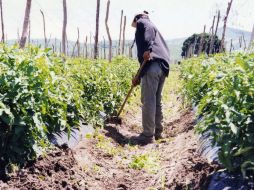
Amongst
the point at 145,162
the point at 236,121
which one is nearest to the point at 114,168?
the point at 145,162

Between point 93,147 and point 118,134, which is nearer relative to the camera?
point 93,147

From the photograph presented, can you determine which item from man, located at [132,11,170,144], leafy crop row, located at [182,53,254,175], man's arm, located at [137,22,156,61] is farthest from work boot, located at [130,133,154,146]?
leafy crop row, located at [182,53,254,175]

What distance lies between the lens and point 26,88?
3.56 m

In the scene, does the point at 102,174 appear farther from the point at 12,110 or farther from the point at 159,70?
the point at 159,70

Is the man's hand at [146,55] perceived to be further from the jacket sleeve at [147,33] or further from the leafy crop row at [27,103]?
the leafy crop row at [27,103]

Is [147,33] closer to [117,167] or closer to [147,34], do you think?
[147,34]

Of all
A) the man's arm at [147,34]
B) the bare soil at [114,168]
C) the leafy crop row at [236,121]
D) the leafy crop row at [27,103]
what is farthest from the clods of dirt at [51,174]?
the man's arm at [147,34]

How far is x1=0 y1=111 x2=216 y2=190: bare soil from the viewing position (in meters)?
3.58

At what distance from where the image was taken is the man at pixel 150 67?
20.4 ft

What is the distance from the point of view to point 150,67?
624cm

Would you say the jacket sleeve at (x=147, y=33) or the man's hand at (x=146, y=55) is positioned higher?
the jacket sleeve at (x=147, y=33)

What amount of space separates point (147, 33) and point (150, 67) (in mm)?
526

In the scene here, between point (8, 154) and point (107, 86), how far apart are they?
3.61 meters

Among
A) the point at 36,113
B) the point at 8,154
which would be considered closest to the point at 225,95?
the point at 36,113
